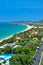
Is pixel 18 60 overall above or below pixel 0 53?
below

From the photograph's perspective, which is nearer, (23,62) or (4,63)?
(23,62)

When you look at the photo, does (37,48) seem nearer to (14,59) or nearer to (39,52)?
(39,52)

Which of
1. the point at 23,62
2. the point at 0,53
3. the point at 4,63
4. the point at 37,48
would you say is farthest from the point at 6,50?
the point at 23,62

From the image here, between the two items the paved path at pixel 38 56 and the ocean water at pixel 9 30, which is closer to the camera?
the paved path at pixel 38 56

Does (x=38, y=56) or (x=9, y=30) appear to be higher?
(x=9, y=30)

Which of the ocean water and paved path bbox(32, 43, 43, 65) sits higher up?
the ocean water

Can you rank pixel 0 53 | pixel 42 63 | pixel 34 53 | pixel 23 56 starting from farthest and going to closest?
pixel 0 53 < pixel 34 53 < pixel 23 56 < pixel 42 63

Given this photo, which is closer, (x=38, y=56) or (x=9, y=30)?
(x=38, y=56)

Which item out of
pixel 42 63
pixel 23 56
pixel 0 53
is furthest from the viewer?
pixel 0 53

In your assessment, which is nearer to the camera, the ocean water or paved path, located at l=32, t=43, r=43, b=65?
paved path, located at l=32, t=43, r=43, b=65

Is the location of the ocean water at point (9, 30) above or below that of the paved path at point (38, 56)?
above
